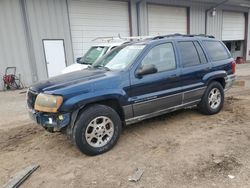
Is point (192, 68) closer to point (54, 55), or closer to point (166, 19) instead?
point (54, 55)

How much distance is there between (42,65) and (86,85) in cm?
869

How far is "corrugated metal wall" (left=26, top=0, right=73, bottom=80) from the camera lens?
11008 mm

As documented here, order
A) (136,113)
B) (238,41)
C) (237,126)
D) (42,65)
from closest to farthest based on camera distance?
1. (136,113)
2. (237,126)
3. (42,65)
4. (238,41)

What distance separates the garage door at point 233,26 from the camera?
20469 mm

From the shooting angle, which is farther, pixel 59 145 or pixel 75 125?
pixel 59 145

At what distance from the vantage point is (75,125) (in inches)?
142

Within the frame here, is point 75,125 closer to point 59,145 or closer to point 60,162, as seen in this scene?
point 60,162

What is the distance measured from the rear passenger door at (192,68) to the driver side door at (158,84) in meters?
0.19

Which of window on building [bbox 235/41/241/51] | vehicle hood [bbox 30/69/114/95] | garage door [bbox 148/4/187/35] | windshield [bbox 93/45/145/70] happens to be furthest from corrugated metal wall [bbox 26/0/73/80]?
window on building [bbox 235/41/241/51]

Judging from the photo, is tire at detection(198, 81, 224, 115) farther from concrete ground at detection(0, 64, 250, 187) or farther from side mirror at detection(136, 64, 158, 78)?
side mirror at detection(136, 64, 158, 78)

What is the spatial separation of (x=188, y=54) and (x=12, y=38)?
28.6 ft

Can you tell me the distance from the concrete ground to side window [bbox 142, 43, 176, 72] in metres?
1.26

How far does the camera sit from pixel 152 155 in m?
3.72

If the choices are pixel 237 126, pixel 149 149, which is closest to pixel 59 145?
pixel 149 149
